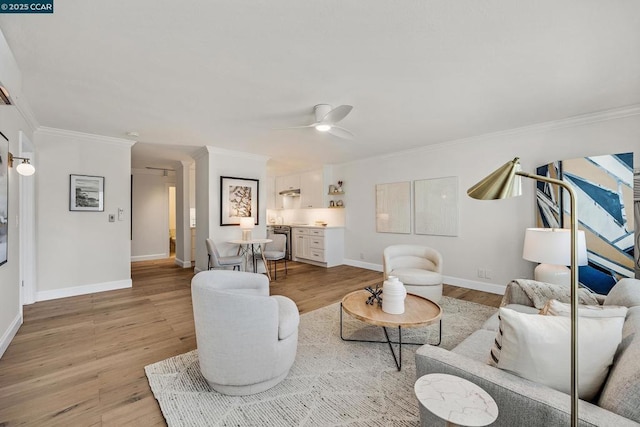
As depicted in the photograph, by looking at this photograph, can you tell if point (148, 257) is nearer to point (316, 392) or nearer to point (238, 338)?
point (238, 338)

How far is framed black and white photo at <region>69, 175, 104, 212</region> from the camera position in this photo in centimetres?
407

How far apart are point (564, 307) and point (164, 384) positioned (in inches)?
99.6

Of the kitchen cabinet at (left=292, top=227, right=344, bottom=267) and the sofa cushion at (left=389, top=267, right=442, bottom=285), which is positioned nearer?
the sofa cushion at (left=389, top=267, right=442, bottom=285)

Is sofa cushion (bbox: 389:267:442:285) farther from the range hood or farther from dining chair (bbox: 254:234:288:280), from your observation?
the range hood

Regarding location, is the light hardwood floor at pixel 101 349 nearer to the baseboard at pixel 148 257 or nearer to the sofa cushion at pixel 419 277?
the sofa cushion at pixel 419 277

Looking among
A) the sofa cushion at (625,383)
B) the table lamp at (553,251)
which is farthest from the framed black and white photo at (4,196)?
the table lamp at (553,251)

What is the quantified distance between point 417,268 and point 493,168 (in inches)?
76.8

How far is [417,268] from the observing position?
3.82 meters

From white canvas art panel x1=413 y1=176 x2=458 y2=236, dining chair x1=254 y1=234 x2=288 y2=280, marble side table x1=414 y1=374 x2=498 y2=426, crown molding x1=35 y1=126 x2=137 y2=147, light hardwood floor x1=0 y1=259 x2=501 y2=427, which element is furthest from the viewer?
dining chair x1=254 y1=234 x2=288 y2=280

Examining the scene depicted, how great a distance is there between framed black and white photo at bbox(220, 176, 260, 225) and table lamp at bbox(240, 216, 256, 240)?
0.30m

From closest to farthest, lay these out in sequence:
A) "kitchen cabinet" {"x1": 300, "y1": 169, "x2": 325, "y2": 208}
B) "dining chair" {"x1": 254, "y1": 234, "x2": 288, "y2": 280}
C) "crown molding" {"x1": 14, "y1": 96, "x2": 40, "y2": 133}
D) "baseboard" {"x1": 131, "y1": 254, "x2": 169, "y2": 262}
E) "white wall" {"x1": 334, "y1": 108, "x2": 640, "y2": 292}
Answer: "crown molding" {"x1": 14, "y1": 96, "x2": 40, "y2": 133} → "white wall" {"x1": 334, "y1": 108, "x2": 640, "y2": 292} → "dining chair" {"x1": 254, "y1": 234, "x2": 288, "y2": 280} → "kitchen cabinet" {"x1": 300, "y1": 169, "x2": 325, "y2": 208} → "baseboard" {"x1": 131, "y1": 254, "x2": 169, "y2": 262}

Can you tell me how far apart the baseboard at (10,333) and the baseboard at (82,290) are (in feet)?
3.26

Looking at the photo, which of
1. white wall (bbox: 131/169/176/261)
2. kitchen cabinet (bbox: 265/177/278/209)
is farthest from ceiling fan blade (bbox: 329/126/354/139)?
white wall (bbox: 131/169/176/261)

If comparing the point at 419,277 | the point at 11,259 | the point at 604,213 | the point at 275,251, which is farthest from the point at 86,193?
the point at 604,213
